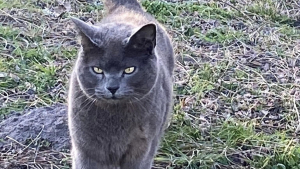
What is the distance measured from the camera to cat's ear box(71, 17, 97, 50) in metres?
3.08

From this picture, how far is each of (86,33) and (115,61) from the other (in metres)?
0.19

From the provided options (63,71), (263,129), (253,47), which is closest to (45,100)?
(63,71)

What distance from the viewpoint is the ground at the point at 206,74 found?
4.10 meters

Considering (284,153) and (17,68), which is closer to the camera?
(284,153)

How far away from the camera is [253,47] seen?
5.82 m

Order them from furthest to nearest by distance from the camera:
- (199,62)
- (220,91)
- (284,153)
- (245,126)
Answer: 1. (199,62)
2. (220,91)
3. (245,126)
4. (284,153)

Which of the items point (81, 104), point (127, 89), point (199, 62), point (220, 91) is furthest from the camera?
point (199, 62)

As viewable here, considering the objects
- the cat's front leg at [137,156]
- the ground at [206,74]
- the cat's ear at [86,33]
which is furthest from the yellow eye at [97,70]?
the ground at [206,74]

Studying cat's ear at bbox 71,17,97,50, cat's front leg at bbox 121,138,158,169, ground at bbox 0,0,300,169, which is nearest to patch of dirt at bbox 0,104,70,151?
ground at bbox 0,0,300,169

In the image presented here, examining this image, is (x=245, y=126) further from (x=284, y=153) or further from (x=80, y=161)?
(x=80, y=161)

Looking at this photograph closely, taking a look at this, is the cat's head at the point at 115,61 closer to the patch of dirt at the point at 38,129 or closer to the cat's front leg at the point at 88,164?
the cat's front leg at the point at 88,164

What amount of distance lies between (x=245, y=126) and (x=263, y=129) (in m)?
0.15

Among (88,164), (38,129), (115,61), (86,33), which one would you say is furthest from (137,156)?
(38,129)

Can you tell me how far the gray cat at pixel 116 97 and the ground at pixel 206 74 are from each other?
551 mm
